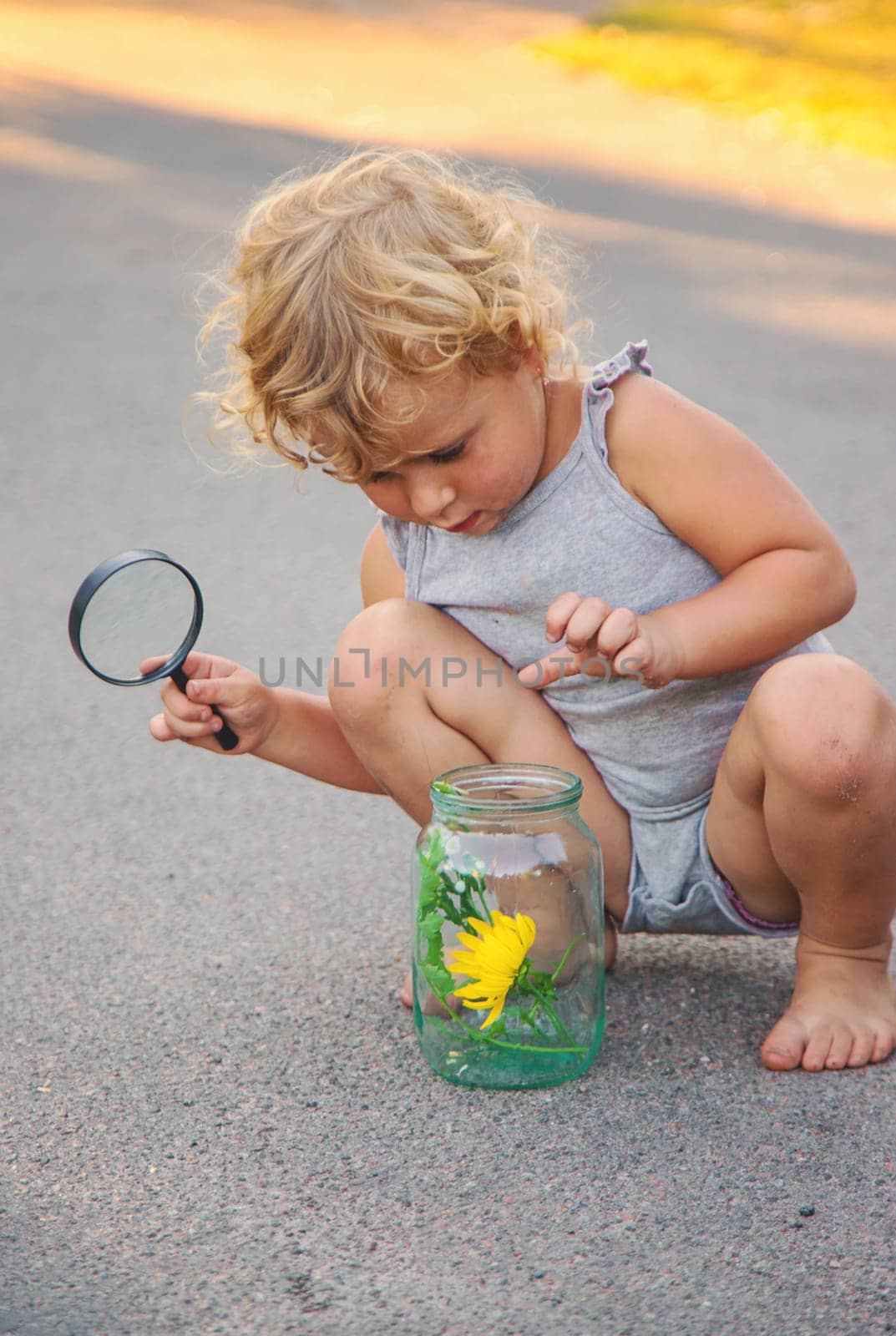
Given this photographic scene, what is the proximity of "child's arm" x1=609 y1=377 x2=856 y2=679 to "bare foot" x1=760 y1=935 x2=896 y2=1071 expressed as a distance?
387mm

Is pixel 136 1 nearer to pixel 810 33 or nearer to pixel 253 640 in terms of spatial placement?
pixel 810 33

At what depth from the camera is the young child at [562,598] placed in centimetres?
181

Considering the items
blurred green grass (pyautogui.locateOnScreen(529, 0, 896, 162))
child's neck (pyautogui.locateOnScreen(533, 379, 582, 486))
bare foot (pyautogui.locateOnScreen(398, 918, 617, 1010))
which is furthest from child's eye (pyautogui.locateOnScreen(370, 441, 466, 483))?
blurred green grass (pyautogui.locateOnScreen(529, 0, 896, 162))

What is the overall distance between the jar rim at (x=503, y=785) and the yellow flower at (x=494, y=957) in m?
0.14

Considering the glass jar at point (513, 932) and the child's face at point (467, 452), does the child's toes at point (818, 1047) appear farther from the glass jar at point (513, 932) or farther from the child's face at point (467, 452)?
the child's face at point (467, 452)

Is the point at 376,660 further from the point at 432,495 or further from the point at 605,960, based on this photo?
the point at 605,960

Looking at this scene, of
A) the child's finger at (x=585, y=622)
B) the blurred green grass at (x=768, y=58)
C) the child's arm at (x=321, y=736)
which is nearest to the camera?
the child's finger at (x=585, y=622)

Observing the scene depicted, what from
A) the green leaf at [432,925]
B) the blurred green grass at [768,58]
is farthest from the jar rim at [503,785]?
the blurred green grass at [768,58]

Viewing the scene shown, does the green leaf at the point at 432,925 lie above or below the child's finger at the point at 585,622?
below

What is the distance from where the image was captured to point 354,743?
2074 mm

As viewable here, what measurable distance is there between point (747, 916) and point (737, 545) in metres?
0.49

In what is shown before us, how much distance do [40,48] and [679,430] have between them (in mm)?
8198

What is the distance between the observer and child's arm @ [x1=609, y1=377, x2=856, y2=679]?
6.17ft

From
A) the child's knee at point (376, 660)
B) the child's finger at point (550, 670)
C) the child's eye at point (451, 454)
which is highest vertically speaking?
the child's eye at point (451, 454)
